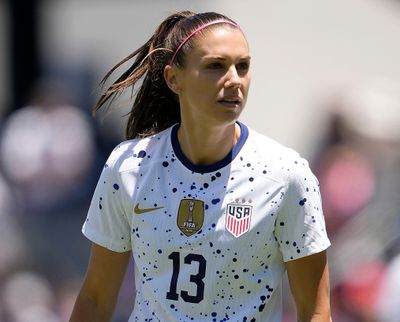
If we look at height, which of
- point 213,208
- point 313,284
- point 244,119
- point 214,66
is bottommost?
point 244,119

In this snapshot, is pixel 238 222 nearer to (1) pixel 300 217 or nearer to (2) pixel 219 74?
(1) pixel 300 217

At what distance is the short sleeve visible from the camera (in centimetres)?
493

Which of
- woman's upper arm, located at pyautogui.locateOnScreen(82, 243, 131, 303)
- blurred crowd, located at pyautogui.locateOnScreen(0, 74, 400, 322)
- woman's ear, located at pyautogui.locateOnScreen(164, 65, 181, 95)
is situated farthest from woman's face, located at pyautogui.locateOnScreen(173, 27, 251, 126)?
blurred crowd, located at pyautogui.locateOnScreen(0, 74, 400, 322)

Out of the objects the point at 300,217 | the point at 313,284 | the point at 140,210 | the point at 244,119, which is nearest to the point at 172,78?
the point at 140,210

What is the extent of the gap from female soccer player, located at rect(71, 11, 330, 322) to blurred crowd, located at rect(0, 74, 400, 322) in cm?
260

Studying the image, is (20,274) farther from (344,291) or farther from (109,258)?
(109,258)

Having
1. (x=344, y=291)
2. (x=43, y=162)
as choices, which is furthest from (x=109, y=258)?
(x=43, y=162)

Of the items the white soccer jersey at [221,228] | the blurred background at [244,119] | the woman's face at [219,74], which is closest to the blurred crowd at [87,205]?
the blurred background at [244,119]

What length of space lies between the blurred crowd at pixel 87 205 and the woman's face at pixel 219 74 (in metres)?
2.88

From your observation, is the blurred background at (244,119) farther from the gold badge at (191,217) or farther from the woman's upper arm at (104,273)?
the gold badge at (191,217)

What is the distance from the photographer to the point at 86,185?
10.4m

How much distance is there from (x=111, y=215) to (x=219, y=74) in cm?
68

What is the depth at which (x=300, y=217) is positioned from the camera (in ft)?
16.2

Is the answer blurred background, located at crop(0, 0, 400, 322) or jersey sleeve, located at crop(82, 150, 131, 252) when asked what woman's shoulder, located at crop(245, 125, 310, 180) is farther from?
blurred background, located at crop(0, 0, 400, 322)
